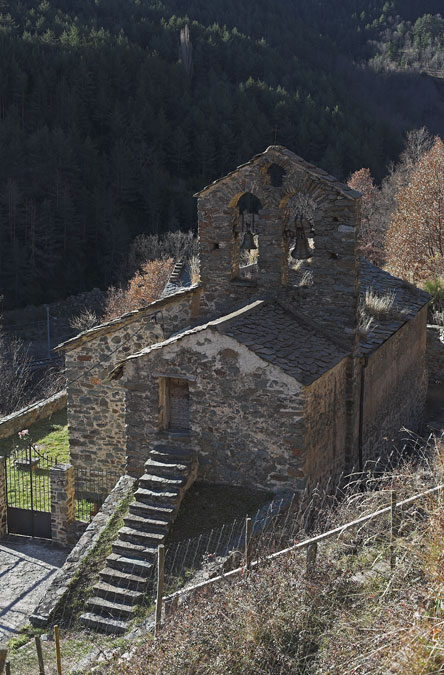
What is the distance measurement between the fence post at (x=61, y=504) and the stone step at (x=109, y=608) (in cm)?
338

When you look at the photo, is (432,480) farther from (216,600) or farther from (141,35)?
(141,35)

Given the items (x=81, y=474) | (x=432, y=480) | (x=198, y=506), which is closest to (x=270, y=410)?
(x=198, y=506)

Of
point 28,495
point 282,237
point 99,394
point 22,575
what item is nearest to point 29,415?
point 28,495

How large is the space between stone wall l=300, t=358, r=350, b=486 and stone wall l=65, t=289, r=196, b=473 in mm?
4378

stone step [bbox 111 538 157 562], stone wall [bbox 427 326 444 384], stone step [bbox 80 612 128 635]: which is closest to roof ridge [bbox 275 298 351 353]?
stone step [bbox 111 538 157 562]

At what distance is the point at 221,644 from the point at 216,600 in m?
0.97

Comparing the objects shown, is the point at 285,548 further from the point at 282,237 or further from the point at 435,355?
the point at 435,355

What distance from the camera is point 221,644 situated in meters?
7.42

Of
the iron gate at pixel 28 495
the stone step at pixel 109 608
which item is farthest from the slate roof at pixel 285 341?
the iron gate at pixel 28 495

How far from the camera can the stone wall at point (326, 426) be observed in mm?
12141

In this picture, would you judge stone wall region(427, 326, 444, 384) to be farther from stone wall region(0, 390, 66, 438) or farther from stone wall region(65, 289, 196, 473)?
stone wall region(0, 390, 66, 438)

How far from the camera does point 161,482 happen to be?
12062 mm

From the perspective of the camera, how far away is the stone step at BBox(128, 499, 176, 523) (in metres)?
11.6

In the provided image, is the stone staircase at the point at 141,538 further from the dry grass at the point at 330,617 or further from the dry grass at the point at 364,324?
the dry grass at the point at 364,324
